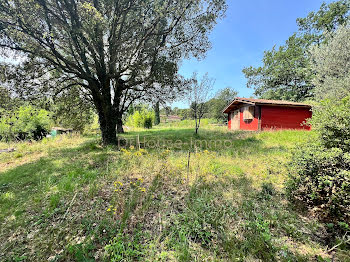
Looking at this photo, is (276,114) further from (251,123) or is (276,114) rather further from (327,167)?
(327,167)

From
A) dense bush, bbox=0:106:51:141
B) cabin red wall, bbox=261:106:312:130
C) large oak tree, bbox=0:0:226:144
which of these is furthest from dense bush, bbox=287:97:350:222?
dense bush, bbox=0:106:51:141

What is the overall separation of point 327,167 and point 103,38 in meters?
8.68

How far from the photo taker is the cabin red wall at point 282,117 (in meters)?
12.2

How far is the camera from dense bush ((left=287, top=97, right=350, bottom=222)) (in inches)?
76.7

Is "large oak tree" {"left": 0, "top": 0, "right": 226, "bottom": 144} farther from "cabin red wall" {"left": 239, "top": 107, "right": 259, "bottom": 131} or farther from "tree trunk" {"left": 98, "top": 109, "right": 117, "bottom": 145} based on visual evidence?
"cabin red wall" {"left": 239, "top": 107, "right": 259, "bottom": 131}

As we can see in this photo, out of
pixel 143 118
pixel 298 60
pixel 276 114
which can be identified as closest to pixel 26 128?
pixel 143 118

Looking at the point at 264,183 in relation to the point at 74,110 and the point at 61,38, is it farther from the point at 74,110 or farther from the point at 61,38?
the point at 74,110

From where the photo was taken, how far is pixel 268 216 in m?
2.18

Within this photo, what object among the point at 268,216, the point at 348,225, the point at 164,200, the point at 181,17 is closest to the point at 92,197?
the point at 164,200

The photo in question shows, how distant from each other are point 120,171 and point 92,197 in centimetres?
104

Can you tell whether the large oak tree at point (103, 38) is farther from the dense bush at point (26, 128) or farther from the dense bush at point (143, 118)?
the dense bush at point (143, 118)

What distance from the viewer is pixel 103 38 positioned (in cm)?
670

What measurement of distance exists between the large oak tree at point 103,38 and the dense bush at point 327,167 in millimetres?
5857

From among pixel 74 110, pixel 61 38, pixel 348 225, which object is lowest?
pixel 348 225
